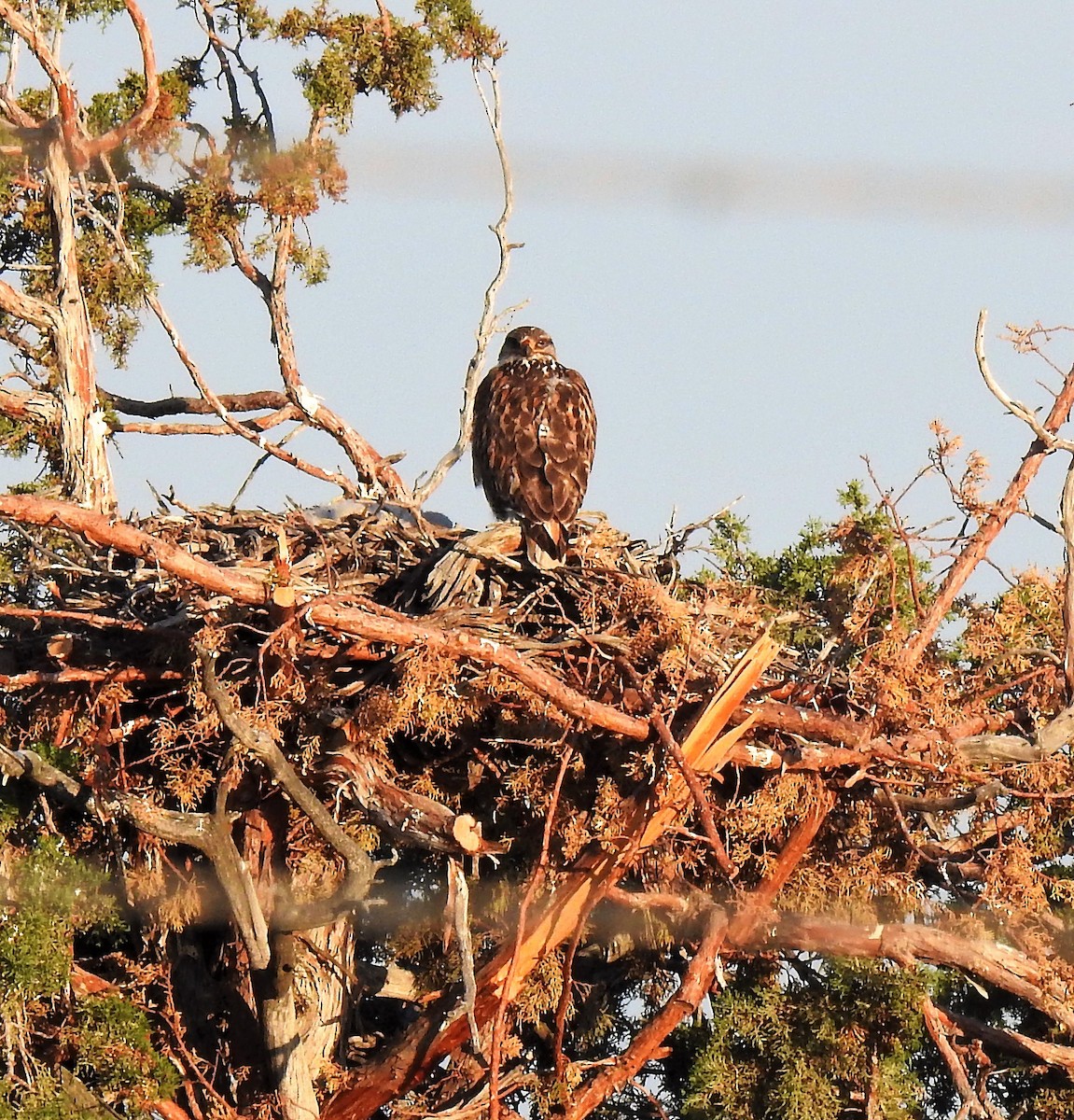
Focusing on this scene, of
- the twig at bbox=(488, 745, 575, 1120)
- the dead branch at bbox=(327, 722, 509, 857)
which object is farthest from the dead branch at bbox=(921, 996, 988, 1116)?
the dead branch at bbox=(327, 722, 509, 857)

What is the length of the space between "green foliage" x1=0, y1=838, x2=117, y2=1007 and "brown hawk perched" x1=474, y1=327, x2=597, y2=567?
8.26ft

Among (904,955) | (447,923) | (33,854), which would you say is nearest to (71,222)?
(33,854)

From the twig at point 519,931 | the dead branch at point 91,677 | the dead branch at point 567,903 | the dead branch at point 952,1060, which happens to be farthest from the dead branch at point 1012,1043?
the dead branch at point 91,677

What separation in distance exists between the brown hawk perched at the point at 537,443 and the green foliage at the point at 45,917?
2.52 metres

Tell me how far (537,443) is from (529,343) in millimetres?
1328

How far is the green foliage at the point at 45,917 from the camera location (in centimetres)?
776

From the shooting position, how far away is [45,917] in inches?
311

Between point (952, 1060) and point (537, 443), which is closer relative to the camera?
point (952, 1060)

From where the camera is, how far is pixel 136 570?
27.1 feet

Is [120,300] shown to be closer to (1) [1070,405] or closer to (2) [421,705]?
(2) [421,705]

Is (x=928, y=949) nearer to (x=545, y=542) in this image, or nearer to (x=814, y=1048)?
(x=814, y=1048)

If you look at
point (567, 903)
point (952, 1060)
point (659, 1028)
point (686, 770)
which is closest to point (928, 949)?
point (952, 1060)

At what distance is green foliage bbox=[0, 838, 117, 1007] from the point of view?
7.76 meters

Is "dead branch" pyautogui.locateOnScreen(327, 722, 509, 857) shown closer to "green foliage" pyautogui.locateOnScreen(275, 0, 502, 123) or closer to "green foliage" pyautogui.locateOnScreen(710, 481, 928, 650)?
"green foliage" pyautogui.locateOnScreen(710, 481, 928, 650)
